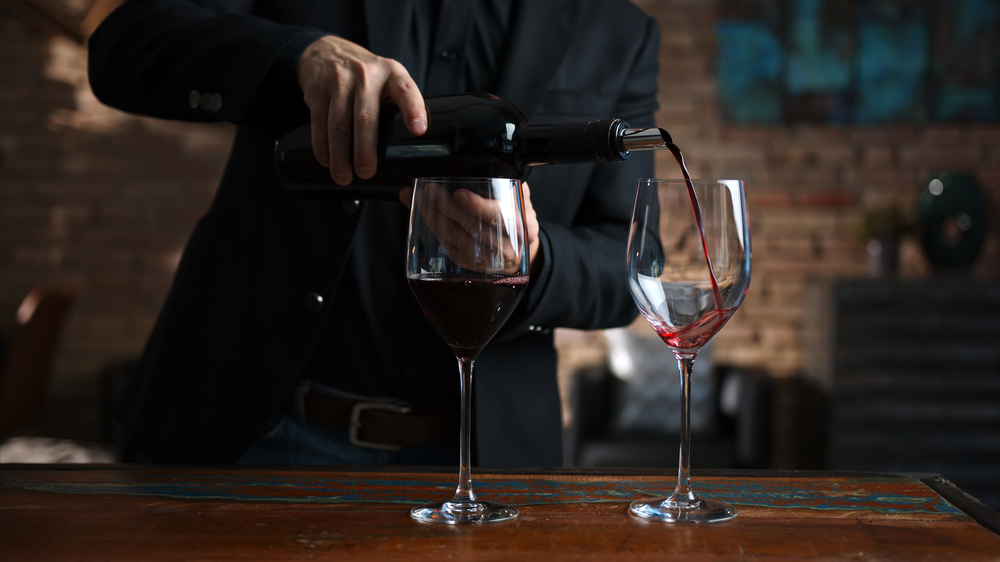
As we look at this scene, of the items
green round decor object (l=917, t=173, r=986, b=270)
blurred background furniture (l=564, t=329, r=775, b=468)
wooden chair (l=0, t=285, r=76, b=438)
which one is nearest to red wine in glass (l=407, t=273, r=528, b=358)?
blurred background furniture (l=564, t=329, r=775, b=468)

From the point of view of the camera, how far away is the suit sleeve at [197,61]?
90 cm

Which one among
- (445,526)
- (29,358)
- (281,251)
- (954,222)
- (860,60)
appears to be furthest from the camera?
(860,60)

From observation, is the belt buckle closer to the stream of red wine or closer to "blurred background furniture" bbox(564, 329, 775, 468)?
the stream of red wine

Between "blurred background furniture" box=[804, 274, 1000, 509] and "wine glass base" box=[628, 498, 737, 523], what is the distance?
286 centimetres

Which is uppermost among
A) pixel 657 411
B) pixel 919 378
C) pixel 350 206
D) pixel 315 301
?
pixel 350 206

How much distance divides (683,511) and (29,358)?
118 inches

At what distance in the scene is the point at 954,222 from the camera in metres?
3.43

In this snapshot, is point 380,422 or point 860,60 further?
point 860,60

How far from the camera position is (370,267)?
1.10 metres

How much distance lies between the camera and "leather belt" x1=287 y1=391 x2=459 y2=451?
105 cm

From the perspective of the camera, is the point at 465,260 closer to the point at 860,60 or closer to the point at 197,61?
the point at 197,61

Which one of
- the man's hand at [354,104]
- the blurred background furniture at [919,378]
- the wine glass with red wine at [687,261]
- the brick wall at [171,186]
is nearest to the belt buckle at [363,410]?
the man's hand at [354,104]

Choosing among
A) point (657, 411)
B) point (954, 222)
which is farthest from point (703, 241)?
point (954, 222)

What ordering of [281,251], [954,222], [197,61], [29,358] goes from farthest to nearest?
1. [954,222]
2. [29,358]
3. [281,251]
4. [197,61]
